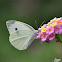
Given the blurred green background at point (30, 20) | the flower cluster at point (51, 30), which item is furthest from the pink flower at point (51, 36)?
the blurred green background at point (30, 20)

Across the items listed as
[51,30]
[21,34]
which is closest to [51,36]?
[51,30]

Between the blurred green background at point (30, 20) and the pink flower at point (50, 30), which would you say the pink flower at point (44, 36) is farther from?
the blurred green background at point (30, 20)

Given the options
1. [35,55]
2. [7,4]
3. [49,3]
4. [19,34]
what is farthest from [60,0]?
[19,34]

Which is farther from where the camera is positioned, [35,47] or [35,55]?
[35,47]

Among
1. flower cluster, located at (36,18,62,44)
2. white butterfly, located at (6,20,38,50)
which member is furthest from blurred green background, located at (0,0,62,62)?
flower cluster, located at (36,18,62,44)

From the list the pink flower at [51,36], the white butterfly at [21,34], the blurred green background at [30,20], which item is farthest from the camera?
the blurred green background at [30,20]

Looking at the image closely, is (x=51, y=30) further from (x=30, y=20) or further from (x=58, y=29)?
(x=30, y=20)

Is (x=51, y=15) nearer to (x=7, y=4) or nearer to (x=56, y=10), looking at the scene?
(x=56, y=10)
